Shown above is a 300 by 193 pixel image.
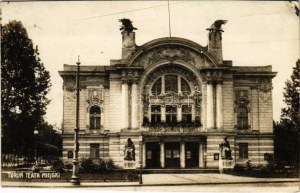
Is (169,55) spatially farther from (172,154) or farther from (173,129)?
(172,154)

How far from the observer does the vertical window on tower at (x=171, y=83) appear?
56.4 feet

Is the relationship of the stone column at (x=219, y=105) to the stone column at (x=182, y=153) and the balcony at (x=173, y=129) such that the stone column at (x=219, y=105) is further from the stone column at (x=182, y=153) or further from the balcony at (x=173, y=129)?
the stone column at (x=182, y=153)

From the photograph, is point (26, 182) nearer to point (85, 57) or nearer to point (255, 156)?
point (85, 57)

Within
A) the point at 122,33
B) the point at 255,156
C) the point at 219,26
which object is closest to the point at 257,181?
the point at 255,156

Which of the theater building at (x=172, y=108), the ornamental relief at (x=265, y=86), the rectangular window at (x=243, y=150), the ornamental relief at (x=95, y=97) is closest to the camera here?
the ornamental relief at (x=265, y=86)

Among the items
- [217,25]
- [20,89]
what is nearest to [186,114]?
[217,25]

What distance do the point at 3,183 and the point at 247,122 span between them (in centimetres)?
784

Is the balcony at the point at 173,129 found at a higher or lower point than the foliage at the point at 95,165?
higher

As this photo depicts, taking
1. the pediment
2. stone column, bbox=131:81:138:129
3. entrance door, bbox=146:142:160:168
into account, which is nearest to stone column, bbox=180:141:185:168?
entrance door, bbox=146:142:160:168

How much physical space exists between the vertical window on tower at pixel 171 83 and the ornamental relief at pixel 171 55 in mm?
512

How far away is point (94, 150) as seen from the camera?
17.4 meters

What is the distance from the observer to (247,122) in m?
17.5

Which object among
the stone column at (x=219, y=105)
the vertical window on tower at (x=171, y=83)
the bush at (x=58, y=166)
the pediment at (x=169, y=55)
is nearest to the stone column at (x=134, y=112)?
the vertical window on tower at (x=171, y=83)

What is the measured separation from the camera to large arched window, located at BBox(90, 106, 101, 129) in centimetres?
1783
